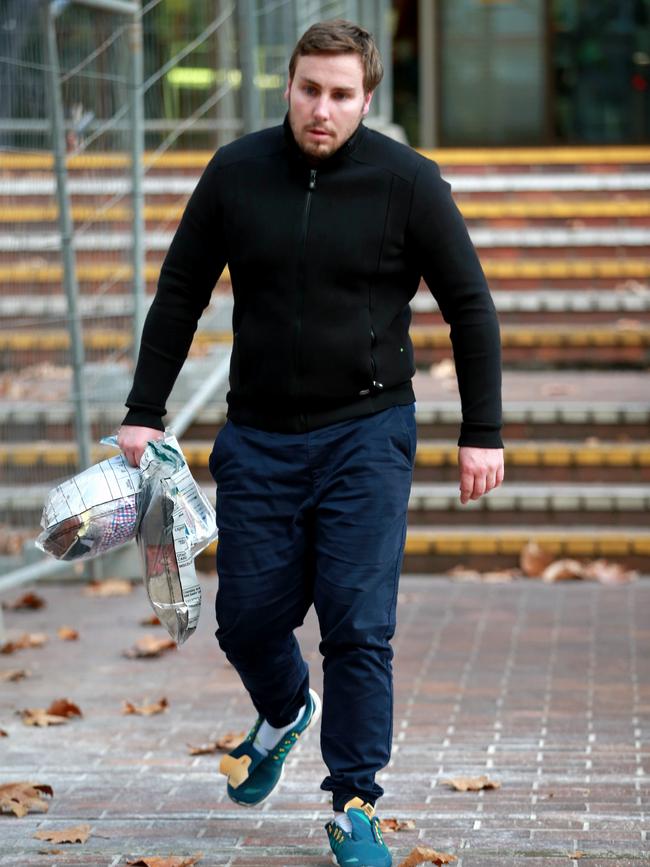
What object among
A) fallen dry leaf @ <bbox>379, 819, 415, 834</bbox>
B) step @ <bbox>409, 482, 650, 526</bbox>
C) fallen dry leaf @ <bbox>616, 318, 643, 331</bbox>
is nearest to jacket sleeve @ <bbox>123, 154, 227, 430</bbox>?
fallen dry leaf @ <bbox>379, 819, 415, 834</bbox>

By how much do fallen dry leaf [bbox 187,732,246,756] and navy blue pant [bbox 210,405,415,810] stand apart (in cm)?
91

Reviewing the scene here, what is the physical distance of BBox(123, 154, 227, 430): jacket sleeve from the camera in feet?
13.1

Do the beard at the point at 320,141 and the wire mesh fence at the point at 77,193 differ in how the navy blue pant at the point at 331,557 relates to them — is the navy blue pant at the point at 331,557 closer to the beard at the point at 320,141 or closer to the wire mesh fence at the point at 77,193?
the beard at the point at 320,141

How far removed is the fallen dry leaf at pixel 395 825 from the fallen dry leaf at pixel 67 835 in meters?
0.72

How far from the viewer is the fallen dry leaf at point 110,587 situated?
23.7 ft

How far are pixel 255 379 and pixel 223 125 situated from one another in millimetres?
5055

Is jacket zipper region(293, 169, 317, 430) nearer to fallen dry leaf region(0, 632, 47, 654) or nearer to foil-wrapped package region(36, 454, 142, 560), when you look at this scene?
foil-wrapped package region(36, 454, 142, 560)

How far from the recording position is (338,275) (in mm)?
3787

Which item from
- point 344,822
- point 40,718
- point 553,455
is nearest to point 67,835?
point 344,822

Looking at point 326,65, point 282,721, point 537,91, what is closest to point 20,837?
point 282,721

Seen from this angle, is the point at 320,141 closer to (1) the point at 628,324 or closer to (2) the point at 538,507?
(2) the point at 538,507

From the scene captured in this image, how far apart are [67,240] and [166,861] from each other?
361 cm

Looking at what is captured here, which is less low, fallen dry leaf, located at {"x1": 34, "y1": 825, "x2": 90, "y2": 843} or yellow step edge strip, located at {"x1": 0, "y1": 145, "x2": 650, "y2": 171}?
yellow step edge strip, located at {"x1": 0, "y1": 145, "x2": 650, "y2": 171}

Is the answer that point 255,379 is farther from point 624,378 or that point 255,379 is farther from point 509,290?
point 509,290
